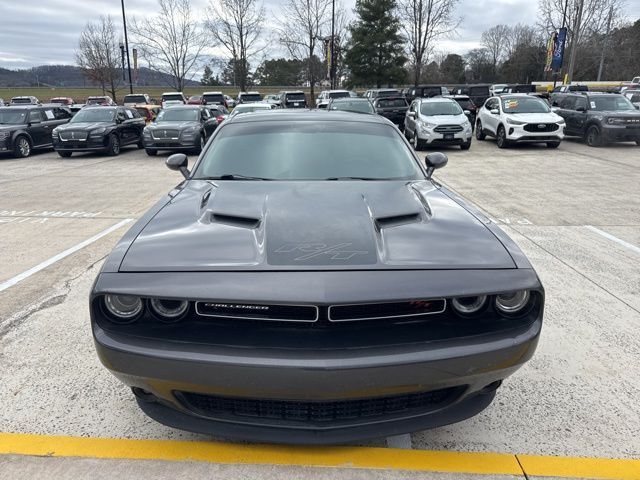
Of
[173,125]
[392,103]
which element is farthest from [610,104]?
[173,125]

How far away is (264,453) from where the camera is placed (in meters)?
2.40

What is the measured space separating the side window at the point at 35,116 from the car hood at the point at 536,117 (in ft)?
51.5

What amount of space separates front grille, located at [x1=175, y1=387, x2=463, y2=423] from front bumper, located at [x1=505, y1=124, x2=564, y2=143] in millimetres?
14760

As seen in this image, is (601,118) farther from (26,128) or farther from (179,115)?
(26,128)

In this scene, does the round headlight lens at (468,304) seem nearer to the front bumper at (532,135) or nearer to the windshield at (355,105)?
the front bumper at (532,135)

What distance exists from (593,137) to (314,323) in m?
16.9

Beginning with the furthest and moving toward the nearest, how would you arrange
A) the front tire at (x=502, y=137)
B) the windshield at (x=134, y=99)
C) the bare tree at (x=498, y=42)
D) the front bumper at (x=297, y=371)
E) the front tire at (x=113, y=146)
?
the bare tree at (x=498, y=42) < the windshield at (x=134, y=99) < the front tire at (x=502, y=137) < the front tire at (x=113, y=146) < the front bumper at (x=297, y=371)

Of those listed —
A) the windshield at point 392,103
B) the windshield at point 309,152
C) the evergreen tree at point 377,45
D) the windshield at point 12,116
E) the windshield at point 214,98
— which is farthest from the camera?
the evergreen tree at point 377,45

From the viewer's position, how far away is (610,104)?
15.8 metres

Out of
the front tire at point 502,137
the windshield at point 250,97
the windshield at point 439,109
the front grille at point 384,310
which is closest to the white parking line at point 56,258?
the front grille at point 384,310

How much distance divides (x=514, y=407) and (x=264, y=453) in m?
1.45

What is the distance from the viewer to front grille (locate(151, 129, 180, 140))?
48.1ft

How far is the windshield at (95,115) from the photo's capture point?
15.9 m

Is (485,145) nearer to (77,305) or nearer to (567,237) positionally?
(567,237)
